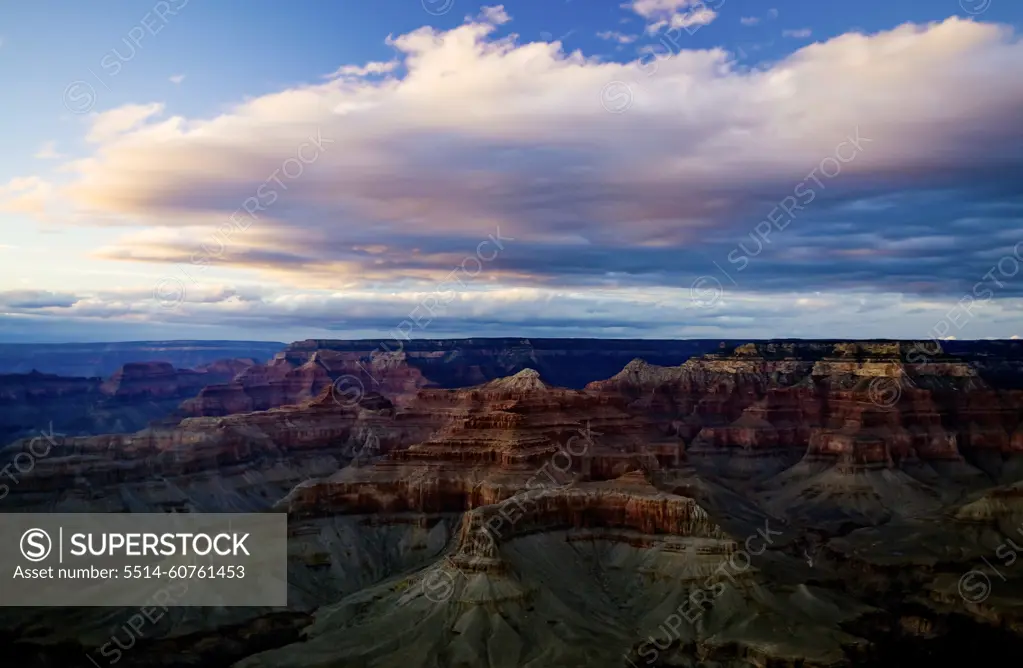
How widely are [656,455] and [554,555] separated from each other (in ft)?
202

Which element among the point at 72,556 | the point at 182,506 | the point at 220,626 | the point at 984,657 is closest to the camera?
the point at 984,657

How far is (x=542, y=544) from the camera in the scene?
108 meters

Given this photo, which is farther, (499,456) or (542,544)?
(499,456)

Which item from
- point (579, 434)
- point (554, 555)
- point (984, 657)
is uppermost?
point (579, 434)

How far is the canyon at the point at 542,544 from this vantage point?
92312 millimetres

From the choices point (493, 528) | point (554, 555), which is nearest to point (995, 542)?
point (554, 555)

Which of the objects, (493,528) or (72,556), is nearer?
(493,528)

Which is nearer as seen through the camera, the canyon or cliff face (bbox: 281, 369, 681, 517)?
the canyon

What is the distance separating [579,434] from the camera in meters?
152

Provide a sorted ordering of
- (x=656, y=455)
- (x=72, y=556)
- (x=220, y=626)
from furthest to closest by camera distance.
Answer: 1. (x=656, y=455)
2. (x=72, y=556)
3. (x=220, y=626)

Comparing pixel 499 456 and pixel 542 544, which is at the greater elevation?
pixel 499 456

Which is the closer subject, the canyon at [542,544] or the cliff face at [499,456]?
the canyon at [542,544]

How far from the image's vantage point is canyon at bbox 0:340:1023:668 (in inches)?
3634

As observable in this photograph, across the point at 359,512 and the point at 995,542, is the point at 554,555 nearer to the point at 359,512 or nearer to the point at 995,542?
the point at 359,512
